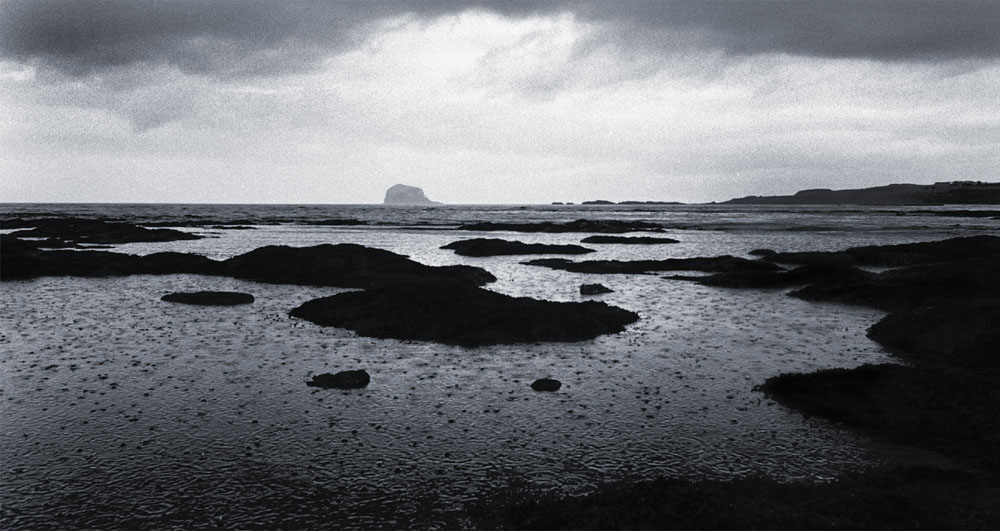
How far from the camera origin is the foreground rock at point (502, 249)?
278ft

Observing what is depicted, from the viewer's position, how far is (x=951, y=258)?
68875 millimetres

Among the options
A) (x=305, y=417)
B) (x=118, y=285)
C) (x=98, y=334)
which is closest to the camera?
(x=305, y=417)

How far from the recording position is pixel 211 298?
144ft

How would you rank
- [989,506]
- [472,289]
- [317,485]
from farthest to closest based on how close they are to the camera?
[472,289] → [317,485] → [989,506]

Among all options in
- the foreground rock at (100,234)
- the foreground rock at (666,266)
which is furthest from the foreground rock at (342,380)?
the foreground rock at (100,234)

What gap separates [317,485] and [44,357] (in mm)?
20007

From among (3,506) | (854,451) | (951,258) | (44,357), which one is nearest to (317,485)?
(3,506)

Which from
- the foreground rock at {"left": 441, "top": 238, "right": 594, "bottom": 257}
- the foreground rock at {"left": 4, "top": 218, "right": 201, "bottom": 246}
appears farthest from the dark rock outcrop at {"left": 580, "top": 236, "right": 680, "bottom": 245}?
the foreground rock at {"left": 4, "top": 218, "right": 201, "bottom": 246}

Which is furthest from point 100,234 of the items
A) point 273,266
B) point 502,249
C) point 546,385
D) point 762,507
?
point 762,507

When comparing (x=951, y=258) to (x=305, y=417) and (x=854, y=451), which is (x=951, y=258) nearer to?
(x=854, y=451)

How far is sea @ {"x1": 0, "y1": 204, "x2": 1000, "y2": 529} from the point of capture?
1504 centimetres

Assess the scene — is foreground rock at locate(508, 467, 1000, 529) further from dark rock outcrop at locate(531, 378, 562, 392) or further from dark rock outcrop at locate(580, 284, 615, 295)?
dark rock outcrop at locate(580, 284, 615, 295)

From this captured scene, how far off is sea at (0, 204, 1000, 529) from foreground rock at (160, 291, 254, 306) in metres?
5.48

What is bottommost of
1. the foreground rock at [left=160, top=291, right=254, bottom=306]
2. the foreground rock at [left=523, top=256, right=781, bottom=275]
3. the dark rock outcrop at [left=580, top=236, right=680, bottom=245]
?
the foreground rock at [left=160, top=291, right=254, bottom=306]
